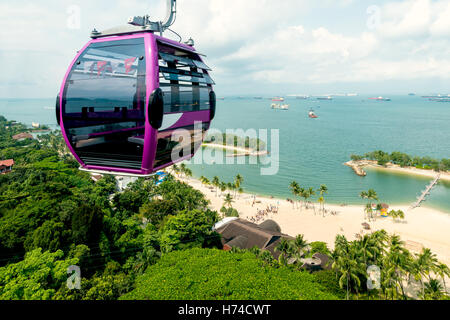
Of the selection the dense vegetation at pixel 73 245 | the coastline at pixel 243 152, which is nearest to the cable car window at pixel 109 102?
the dense vegetation at pixel 73 245

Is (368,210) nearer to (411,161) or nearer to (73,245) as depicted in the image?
(411,161)

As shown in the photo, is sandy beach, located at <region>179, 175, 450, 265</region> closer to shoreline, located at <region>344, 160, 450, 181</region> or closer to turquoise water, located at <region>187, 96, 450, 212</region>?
turquoise water, located at <region>187, 96, 450, 212</region>

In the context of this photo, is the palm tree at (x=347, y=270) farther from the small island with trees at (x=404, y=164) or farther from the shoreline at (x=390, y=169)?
the small island with trees at (x=404, y=164)

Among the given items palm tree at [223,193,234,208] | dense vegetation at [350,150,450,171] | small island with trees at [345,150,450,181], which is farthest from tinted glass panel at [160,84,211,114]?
dense vegetation at [350,150,450,171]
